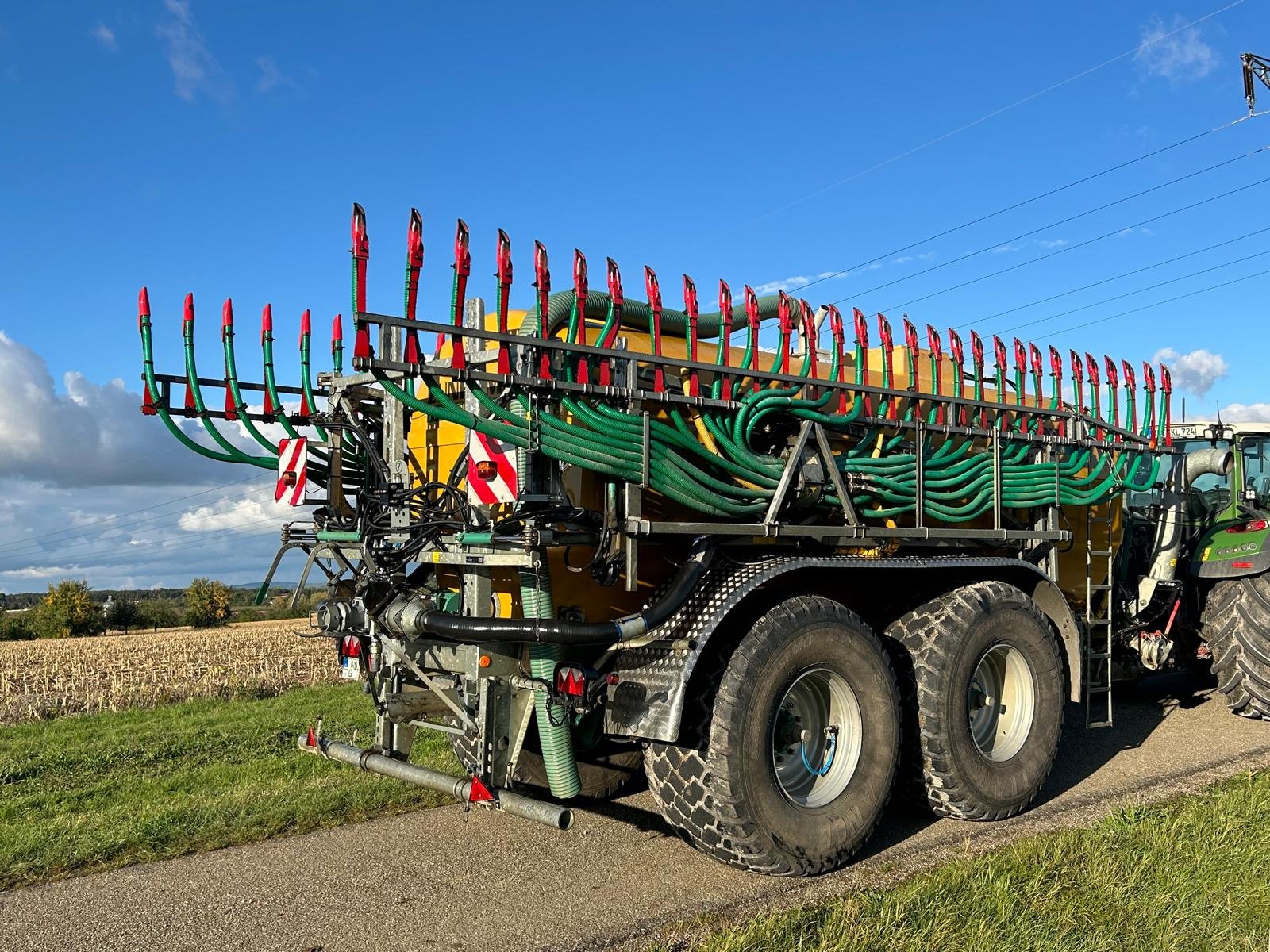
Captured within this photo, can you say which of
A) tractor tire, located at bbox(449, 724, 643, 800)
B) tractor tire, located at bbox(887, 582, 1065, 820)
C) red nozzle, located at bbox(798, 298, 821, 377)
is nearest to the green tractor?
tractor tire, located at bbox(887, 582, 1065, 820)

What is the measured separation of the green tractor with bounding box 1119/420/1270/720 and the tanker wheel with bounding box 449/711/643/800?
4125mm

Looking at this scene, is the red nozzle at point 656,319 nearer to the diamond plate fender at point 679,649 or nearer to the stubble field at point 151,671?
the diamond plate fender at point 679,649

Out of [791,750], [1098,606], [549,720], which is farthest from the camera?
[1098,606]

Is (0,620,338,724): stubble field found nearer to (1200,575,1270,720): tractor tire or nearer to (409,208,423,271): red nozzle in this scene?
(409,208,423,271): red nozzle

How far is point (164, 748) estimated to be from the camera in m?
8.75

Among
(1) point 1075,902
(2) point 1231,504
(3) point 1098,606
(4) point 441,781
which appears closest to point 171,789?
(4) point 441,781

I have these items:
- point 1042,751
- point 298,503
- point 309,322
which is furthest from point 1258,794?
point 309,322

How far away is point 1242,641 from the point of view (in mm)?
7492

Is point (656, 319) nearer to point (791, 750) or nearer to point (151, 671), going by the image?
point (791, 750)

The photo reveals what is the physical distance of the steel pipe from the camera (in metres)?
4.04

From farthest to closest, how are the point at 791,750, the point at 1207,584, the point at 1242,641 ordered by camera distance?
the point at 1207,584
the point at 1242,641
the point at 791,750

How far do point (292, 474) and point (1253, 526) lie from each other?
6.90m

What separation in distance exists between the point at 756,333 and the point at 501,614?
1.90 metres

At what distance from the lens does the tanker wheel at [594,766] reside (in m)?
5.64
